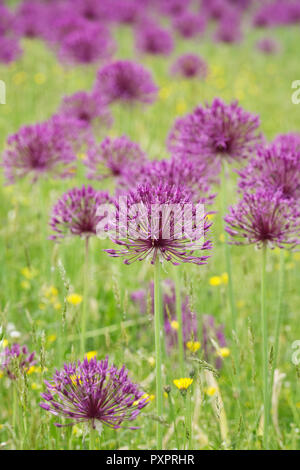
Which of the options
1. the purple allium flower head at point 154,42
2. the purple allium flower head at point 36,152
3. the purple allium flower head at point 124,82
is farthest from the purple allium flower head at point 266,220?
the purple allium flower head at point 154,42

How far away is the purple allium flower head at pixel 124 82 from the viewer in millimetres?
5402

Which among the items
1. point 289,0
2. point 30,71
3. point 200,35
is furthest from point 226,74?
point 289,0

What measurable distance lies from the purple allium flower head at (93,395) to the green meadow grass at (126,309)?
0.17m

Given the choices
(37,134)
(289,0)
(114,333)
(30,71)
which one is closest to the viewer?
(37,134)

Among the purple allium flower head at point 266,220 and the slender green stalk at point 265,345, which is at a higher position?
the purple allium flower head at point 266,220

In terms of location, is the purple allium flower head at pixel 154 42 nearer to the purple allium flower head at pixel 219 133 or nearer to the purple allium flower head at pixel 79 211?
the purple allium flower head at pixel 219 133

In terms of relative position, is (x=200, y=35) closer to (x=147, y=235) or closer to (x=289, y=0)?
(x=289, y=0)

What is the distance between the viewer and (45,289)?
370cm

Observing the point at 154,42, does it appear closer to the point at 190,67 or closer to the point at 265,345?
the point at 190,67

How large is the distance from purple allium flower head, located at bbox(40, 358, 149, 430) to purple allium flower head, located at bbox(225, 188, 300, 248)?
799 millimetres

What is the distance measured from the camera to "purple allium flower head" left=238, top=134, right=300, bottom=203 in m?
2.77

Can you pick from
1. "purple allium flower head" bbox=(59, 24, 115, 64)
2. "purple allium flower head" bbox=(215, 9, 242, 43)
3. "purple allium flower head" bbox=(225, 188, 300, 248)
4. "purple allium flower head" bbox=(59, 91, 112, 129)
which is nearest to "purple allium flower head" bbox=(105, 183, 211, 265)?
"purple allium flower head" bbox=(225, 188, 300, 248)

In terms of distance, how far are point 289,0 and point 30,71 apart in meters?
11.5
